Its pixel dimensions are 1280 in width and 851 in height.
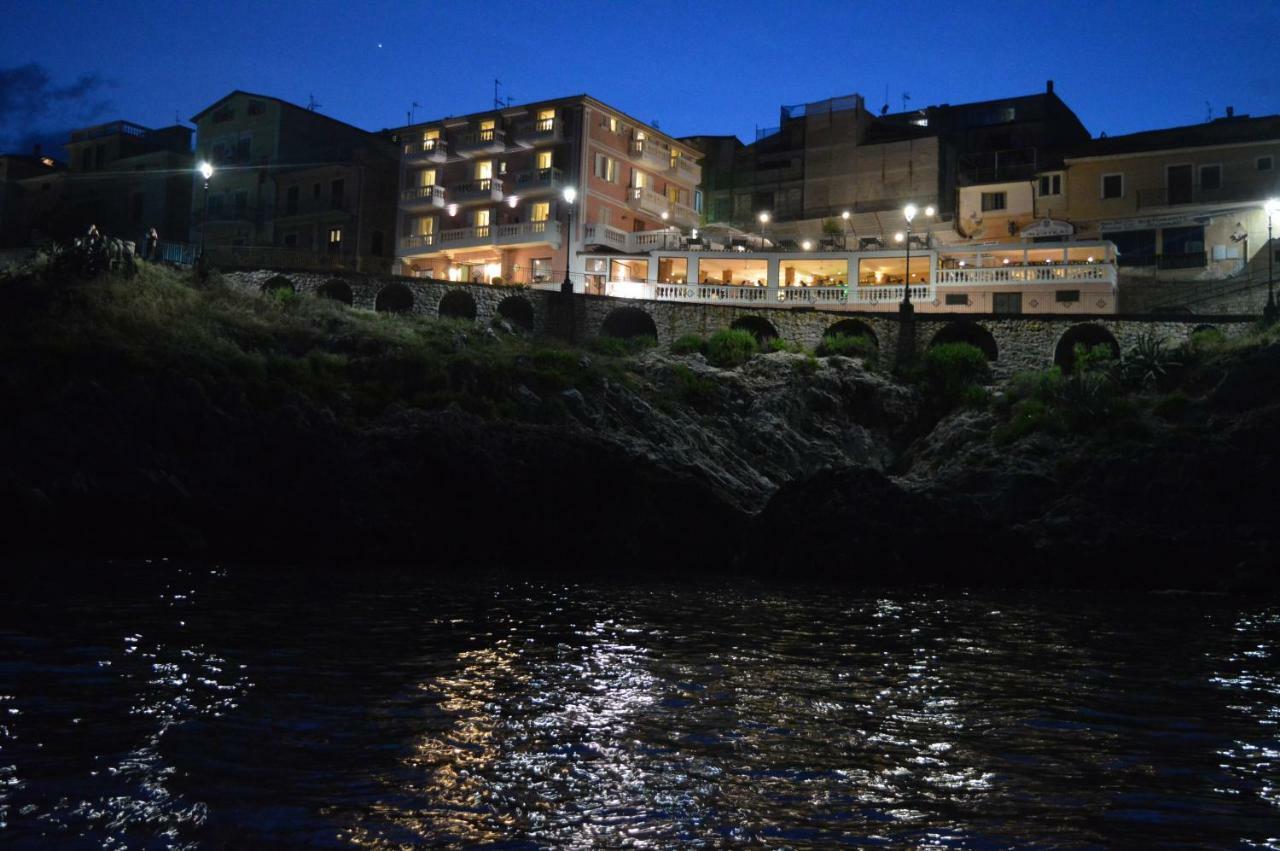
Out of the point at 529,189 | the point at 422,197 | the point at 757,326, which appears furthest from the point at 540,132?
the point at 757,326

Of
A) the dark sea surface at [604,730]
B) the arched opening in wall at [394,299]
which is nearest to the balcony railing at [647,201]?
the arched opening in wall at [394,299]

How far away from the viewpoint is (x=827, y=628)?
19266mm

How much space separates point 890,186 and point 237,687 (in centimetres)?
6230

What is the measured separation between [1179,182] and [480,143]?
40.0m

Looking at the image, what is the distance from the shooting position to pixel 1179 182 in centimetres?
5509

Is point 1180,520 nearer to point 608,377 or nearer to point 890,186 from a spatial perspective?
point 608,377

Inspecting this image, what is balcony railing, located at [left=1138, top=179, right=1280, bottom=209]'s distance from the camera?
52781mm

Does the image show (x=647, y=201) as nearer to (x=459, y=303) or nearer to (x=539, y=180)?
(x=539, y=180)

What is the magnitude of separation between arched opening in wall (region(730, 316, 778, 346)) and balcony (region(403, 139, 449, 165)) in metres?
24.5

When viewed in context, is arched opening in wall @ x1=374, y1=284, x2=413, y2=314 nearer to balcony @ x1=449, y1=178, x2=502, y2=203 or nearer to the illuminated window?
balcony @ x1=449, y1=178, x2=502, y2=203

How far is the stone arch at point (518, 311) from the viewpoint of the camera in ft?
165

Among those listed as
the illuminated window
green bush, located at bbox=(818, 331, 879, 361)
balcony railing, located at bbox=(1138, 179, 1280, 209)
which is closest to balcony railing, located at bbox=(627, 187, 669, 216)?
the illuminated window

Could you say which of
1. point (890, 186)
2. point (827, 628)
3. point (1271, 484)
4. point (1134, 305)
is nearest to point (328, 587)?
point (827, 628)

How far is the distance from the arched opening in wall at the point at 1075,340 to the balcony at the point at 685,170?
97.2ft
